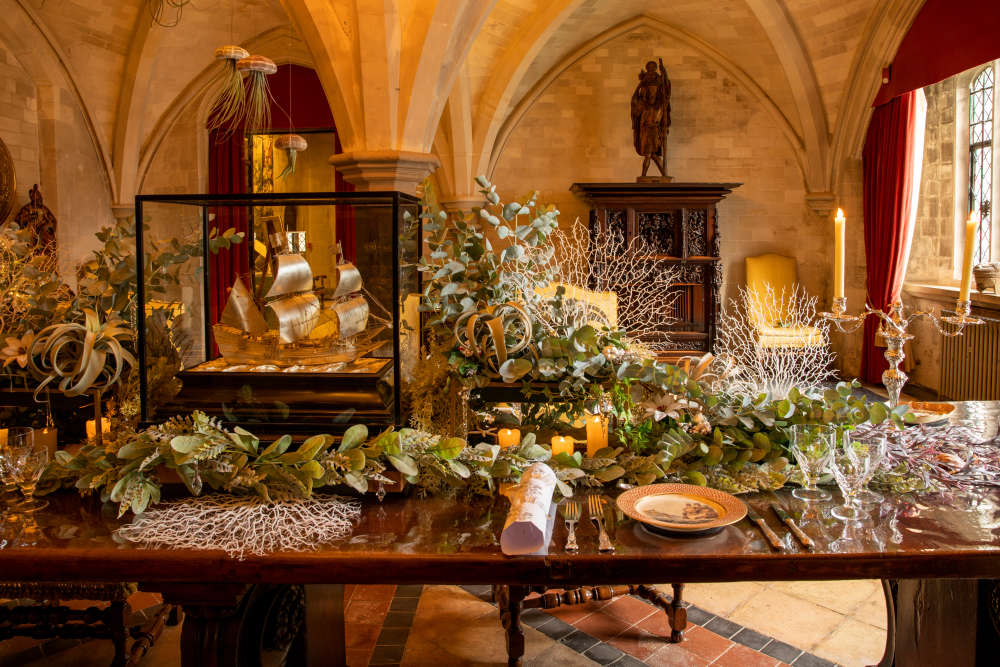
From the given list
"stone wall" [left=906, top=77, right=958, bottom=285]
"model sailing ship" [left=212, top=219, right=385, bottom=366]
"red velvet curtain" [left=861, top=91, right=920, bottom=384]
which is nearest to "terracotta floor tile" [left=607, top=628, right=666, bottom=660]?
"model sailing ship" [left=212, top=219, right=385, bottom=366]

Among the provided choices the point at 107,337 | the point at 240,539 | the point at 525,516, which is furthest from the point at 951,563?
the point at 107,337

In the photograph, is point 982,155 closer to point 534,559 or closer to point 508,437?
point 508,437

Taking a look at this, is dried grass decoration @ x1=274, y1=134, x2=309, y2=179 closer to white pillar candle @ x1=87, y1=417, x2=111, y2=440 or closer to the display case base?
the display case base

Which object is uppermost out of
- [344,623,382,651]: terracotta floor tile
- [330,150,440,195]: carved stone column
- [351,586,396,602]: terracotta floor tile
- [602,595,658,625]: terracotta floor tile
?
[330,150,440,195]: carved stone column

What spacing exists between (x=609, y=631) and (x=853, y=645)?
911 mm

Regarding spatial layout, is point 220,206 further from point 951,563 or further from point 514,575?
point 951,563

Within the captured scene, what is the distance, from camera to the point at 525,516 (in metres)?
1.66

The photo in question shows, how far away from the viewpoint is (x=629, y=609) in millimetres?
3301

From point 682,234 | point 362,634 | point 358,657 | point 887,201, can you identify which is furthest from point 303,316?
point 682,234

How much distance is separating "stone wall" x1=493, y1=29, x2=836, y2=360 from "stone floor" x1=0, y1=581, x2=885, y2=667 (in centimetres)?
676

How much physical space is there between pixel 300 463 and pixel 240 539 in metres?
0.23

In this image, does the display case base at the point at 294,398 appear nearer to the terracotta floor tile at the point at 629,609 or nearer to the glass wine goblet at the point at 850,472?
the glass wine goblet at the point at 850,472

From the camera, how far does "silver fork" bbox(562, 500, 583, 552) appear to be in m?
1.73

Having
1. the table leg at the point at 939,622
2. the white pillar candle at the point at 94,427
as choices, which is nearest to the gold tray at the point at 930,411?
the table leg at the point at 939,622
